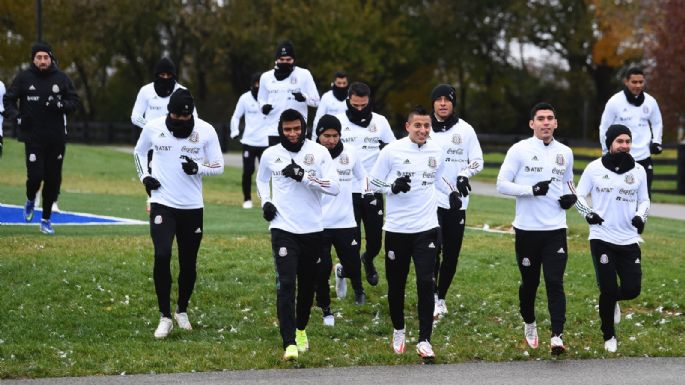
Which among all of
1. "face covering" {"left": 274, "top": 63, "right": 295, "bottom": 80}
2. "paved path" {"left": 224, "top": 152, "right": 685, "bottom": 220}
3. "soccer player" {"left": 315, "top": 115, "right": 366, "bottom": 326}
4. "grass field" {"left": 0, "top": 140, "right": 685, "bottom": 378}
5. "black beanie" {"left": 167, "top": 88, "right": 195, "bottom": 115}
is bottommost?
"paved path" {"left": 224, "top": 152, "right": 685, "bottom": 220}

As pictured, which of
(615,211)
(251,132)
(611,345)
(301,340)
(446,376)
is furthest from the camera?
(251,132)

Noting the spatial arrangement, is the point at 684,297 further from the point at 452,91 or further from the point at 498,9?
the point at 498,9

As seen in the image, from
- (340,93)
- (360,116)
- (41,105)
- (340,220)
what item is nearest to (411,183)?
(340,220)

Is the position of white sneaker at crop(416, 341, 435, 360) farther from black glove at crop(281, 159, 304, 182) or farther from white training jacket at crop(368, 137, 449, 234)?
black glove at crop(281, 159, 304, 182)

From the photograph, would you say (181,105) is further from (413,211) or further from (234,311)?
(234,311)

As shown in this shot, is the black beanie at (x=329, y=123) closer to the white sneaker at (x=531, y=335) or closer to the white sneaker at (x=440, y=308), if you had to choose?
the white sneaker at (x=440, y=308)

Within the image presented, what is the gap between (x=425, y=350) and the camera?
995 cm

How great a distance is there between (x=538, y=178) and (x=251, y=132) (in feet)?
28.7

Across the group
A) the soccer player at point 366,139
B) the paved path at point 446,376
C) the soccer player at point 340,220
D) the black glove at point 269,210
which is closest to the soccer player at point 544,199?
the paved path at point 446,376

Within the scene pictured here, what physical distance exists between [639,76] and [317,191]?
6599mm

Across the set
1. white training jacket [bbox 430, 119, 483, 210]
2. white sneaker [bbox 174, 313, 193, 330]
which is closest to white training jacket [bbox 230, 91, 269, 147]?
white training jacket [bbox 430, 119, 483, 210]

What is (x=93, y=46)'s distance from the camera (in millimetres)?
52438

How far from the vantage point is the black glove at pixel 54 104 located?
14.5m

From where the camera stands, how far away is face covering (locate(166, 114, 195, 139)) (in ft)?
34.9
